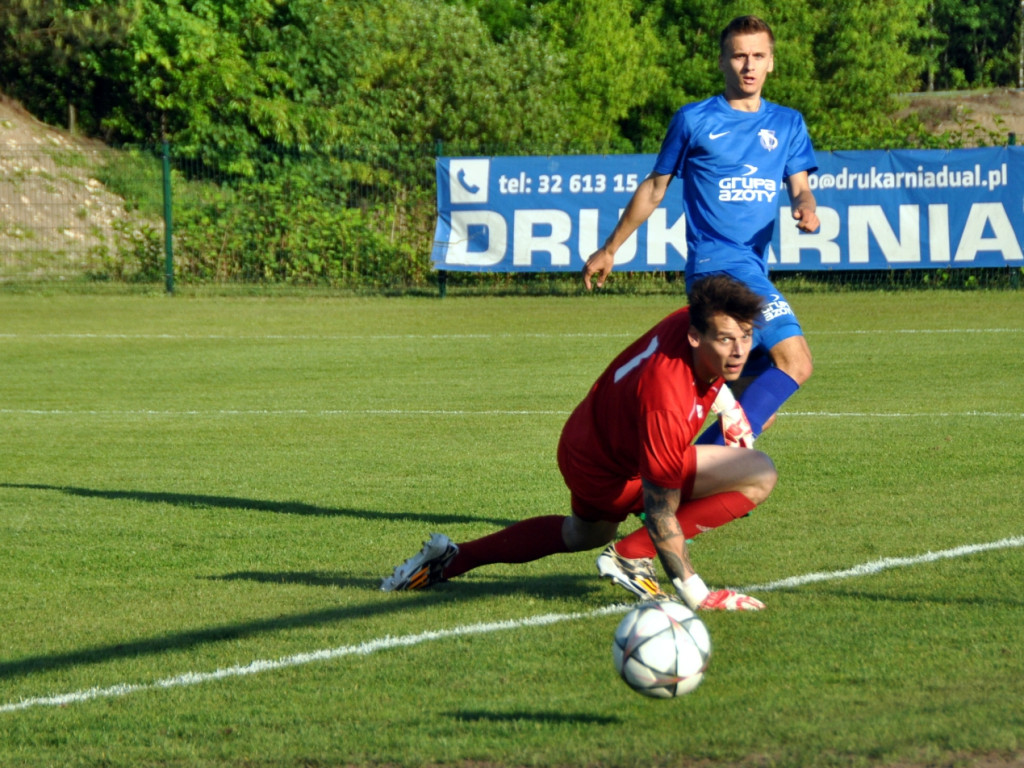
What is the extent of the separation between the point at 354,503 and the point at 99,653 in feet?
9.07

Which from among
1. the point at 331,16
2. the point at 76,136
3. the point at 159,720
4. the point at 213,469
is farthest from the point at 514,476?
the point at 76,136

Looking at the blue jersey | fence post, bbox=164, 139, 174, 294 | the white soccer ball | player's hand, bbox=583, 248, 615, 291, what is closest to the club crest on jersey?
the blue jersey

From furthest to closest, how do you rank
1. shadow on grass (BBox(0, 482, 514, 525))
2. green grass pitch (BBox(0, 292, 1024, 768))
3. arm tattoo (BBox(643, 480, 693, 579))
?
1. shadow on grass (BBox(0, 482, 514, 525))
2. arm tattoo (BBox(643, 480, 693, 579))
3. green grass pitch (BBox(0, 292, 1024, 768))

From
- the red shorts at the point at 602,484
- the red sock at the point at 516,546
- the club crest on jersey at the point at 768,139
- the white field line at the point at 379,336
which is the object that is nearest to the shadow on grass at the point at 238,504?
the red sock at the point at 516,546

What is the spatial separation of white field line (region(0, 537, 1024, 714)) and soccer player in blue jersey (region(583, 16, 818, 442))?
1.18 metres

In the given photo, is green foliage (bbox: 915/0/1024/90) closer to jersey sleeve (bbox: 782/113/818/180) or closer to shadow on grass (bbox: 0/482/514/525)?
jersey sleeve (bbox: 782/113/818/180)

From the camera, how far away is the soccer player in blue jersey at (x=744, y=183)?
21.2 ft

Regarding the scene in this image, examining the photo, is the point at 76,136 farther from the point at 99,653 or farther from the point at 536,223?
the point at 99,653

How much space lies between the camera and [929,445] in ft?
28.6

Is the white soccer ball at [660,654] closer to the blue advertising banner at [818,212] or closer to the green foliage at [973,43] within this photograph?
the blue advertising banner at [818,212]

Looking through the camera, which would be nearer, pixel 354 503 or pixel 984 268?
pixel 354 503

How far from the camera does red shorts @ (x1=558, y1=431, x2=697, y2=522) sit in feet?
16.8

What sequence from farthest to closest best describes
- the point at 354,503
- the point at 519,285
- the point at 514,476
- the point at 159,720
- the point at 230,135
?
1. the point at 230,135
2. the point at 519,285
3. the point at 514,476
4. the point at 354,503
5. the point at 159,720

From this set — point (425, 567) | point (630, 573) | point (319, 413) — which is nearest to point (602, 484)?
point (630, 573)
